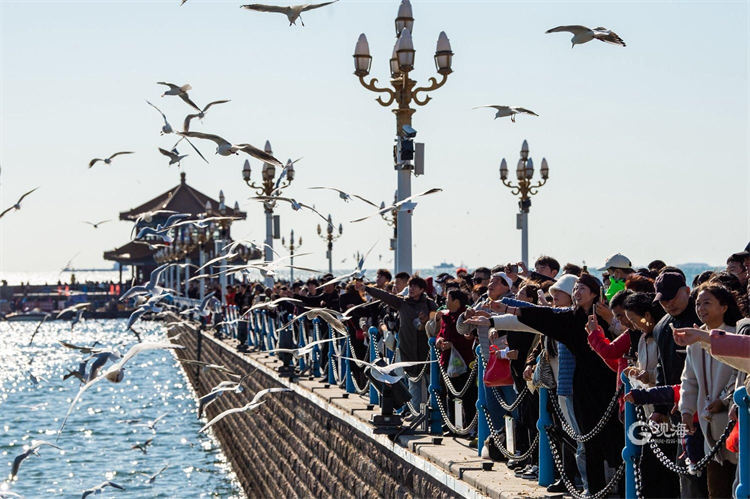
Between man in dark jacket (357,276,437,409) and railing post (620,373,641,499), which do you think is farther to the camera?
man in dark jacket (357,276,437,409)

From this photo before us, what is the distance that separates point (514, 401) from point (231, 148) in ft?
9.92

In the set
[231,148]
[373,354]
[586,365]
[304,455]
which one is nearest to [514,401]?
[586,365]

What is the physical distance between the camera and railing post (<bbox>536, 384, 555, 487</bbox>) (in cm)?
801

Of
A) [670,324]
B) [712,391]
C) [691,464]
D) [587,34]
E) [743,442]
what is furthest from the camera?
[587,34]

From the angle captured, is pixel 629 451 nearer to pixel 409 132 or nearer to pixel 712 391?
pixel 712 391

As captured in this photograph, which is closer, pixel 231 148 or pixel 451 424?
pixel 231 148

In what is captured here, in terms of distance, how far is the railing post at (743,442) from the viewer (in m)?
5.17

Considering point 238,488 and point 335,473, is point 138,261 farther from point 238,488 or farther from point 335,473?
point 335,473

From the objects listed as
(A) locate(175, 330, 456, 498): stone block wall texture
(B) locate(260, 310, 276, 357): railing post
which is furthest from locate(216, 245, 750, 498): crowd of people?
(B) locate(260, 310, 276, 357): railing post

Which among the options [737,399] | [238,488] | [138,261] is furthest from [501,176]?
[138,261]

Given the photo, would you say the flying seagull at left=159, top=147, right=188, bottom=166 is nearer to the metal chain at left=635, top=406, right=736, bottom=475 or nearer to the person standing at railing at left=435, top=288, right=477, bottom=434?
the person standing at railing at left=435, top=288, right=477, bottom=434

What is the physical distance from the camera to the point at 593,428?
7.47 meters

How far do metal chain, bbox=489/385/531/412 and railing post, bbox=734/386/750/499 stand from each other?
317 cm

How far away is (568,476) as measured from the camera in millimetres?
8055
